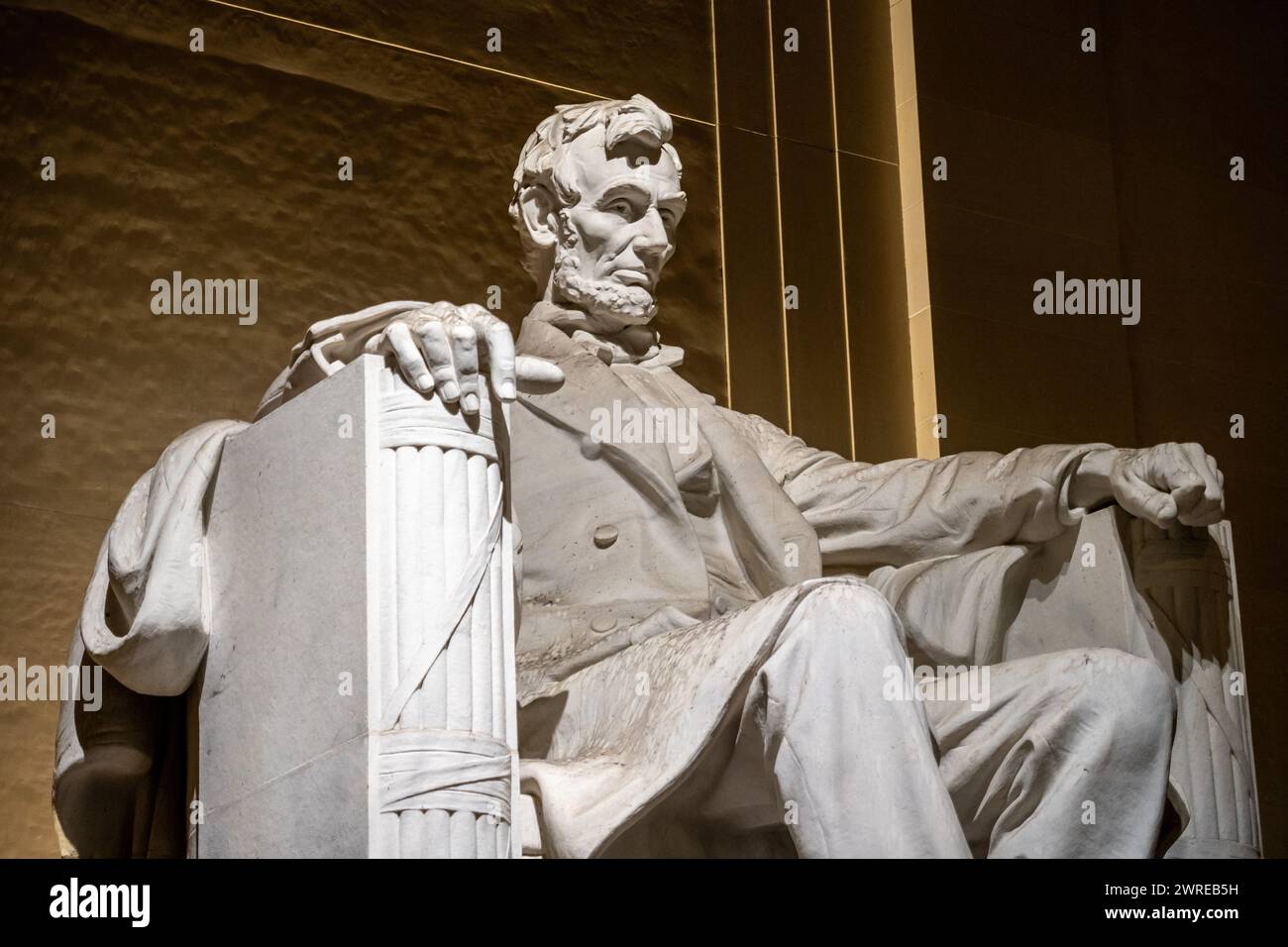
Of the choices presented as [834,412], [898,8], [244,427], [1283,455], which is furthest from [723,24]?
[244,427]

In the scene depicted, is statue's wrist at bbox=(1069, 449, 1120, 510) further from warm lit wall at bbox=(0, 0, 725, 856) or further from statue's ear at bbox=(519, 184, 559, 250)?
warm lit wall at bbox=(0, 0, 725, 856)

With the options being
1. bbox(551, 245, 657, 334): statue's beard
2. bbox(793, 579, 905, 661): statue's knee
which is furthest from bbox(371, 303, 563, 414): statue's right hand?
bbox(551, 245, 657, 334): statue's beard

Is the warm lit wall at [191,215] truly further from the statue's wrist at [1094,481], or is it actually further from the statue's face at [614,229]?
the statue's wrist at [1094,481]

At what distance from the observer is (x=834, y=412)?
214 inches

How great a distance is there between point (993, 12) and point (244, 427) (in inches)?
113

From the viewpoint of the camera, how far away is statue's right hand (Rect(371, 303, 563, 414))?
3.15 m

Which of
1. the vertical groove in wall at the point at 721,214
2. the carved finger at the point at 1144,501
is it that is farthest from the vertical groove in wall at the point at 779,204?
the carved finger at the point at 1144,501

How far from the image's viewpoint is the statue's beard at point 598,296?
4.12 metres

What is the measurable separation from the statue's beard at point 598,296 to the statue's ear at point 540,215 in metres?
0.03

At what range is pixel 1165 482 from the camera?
372cm

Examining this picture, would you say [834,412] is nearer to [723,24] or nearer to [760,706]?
[723,24]

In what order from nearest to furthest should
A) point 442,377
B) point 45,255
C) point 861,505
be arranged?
point 442,377 < point 861,505 < point 45,255

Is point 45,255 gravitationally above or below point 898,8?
below

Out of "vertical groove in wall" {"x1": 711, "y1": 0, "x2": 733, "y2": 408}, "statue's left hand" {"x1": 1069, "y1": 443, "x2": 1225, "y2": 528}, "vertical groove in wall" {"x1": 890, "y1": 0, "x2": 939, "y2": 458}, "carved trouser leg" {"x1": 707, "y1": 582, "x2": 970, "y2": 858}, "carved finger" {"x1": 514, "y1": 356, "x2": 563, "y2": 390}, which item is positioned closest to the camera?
"carved trouser leg" {"x1": 707, "y1": 582, "x2": 970, "y2": 858}
